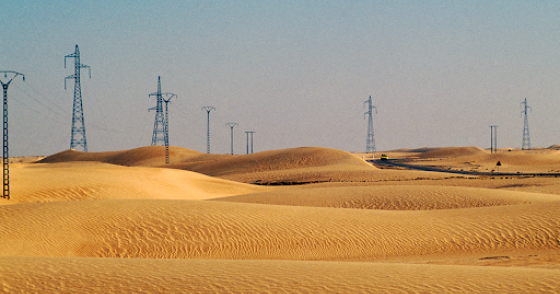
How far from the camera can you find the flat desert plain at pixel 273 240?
29.0 ft

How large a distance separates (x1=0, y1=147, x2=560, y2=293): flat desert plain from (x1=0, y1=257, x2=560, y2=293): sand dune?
0.10 ft

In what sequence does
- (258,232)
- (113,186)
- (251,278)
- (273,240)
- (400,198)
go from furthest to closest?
(113,186)
(400,198)
(258,232)
(273,240)
(251,278)

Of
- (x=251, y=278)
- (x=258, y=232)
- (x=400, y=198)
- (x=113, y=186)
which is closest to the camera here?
(x=251, y=278)

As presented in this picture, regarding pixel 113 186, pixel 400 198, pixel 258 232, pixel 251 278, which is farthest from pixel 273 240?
pixel 113 186

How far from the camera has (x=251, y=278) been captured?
9.03 metres

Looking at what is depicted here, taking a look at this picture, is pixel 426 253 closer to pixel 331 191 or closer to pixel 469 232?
pixel 469 232

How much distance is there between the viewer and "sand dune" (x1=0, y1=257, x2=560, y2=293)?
8.43 metres

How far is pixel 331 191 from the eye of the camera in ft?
95.5

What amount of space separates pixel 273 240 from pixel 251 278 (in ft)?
27.0

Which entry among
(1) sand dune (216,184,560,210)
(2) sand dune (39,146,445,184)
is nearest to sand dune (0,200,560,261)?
(1) sand dune (216,184,560,210)

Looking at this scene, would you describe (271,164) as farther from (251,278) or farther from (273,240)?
(251,278)

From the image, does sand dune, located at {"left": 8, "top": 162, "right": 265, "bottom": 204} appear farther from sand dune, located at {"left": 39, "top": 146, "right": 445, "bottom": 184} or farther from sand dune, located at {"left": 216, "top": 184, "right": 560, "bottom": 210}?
sand dune, located at {"left": 39, "top": 146, "right": 445, "bottom": 184}

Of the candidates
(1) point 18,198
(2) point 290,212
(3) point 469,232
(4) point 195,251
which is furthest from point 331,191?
(1) point 18,198

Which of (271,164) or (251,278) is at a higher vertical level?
(271,164)
